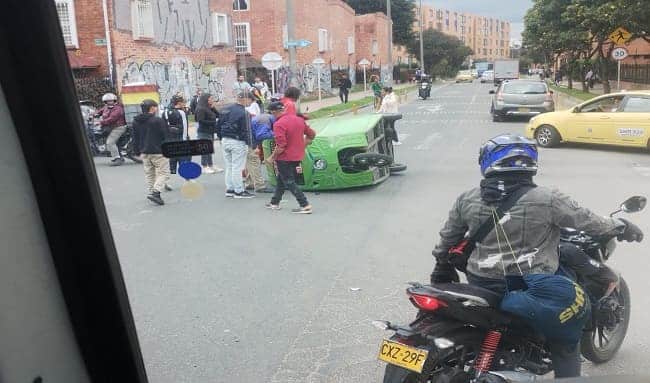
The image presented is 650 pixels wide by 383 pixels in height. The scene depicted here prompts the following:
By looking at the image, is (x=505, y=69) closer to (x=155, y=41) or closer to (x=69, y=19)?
(x=155, y=41)

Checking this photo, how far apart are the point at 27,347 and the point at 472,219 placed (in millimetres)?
2242

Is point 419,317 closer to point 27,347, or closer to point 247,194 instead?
point 27,347

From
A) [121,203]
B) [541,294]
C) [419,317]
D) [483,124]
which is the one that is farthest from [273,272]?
[483,124]

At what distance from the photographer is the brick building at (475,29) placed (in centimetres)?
9812

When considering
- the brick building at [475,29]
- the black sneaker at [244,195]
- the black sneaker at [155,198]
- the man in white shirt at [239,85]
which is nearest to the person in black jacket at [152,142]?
the black sneaker at [155,198]

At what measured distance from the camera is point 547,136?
1544 centimetres

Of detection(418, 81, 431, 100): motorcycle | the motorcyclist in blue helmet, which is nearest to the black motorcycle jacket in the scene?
the motorcyclist in blue helmet

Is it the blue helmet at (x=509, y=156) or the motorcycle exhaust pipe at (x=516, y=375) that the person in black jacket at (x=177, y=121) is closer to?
the blue helmet at (x=509, y=156)

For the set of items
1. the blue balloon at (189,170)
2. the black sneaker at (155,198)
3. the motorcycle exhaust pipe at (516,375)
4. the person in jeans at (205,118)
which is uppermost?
the person in jeans at (205,118)

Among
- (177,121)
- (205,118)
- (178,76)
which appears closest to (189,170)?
(177,121)

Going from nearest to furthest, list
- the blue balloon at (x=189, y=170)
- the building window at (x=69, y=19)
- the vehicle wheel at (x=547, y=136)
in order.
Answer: the building window at (x=69, y=19) → the blue balloon at (x=189, y=170) → the vehicle wheel at (x=547, y=136)

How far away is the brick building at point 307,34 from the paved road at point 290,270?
6.32 feet

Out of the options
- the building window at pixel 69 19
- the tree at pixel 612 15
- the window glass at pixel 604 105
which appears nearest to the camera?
the building window at pixel 69 19

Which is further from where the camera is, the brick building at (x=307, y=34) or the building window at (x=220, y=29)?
the brick building at (x=307, y=34)
